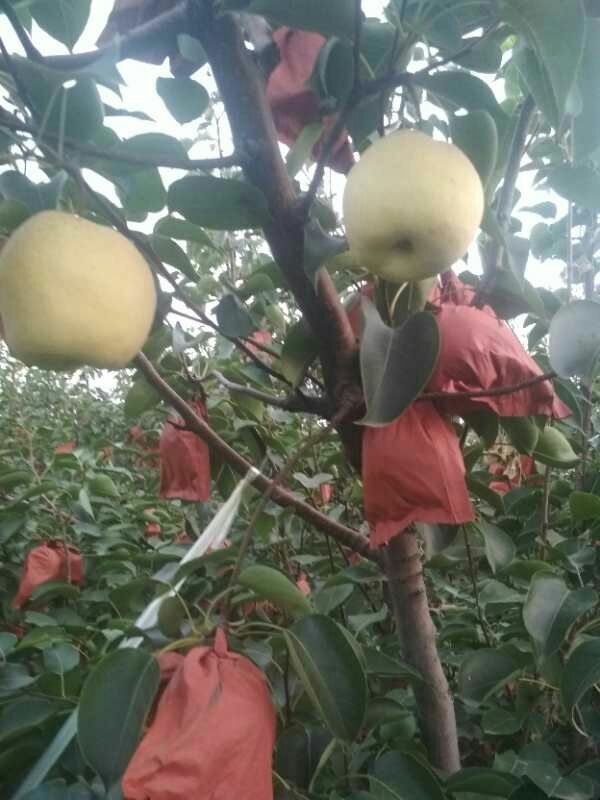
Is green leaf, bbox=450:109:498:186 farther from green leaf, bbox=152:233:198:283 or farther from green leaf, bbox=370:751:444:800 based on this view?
green leaf, bbox=370:751:444:800

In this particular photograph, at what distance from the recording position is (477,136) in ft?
1.80

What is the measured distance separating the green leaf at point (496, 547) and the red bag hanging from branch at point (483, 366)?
0.23 metres

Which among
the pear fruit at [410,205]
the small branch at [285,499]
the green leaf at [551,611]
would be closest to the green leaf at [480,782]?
the green leaf at [551,611]

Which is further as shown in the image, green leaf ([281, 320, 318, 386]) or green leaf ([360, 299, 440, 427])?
green leaf ([281, 320, 318, 386])

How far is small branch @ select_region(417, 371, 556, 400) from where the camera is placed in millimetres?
565

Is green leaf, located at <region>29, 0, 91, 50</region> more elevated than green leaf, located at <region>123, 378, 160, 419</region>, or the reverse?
green leaf, located at <region>29, 0, 91, 50</region>

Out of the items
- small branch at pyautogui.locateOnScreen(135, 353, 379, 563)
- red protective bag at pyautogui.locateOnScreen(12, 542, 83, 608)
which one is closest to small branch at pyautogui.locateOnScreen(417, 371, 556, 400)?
small branch at pyautogui.locateOnScreen(135, 353, 379, 563)

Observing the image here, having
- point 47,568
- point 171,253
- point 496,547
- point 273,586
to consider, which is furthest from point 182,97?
point 47,568

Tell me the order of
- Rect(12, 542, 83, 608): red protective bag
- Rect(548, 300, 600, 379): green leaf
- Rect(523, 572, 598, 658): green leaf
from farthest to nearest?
Rect(12, 542, 83, 608): red protective bag → Rect(523, 572, 598, 658): green leaf → Rect(548, 300, 600, 379): green leaf

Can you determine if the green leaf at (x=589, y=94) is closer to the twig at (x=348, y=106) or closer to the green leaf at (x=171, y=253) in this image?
the twig at (x=348, y=106)

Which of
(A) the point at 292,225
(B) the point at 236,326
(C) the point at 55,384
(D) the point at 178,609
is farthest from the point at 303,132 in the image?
(C) the point at 55,384

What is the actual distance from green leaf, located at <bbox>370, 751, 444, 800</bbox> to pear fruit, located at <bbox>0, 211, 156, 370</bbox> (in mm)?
394

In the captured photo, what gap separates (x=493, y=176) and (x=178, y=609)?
430 millimetres

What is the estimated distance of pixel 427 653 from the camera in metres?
0.71
